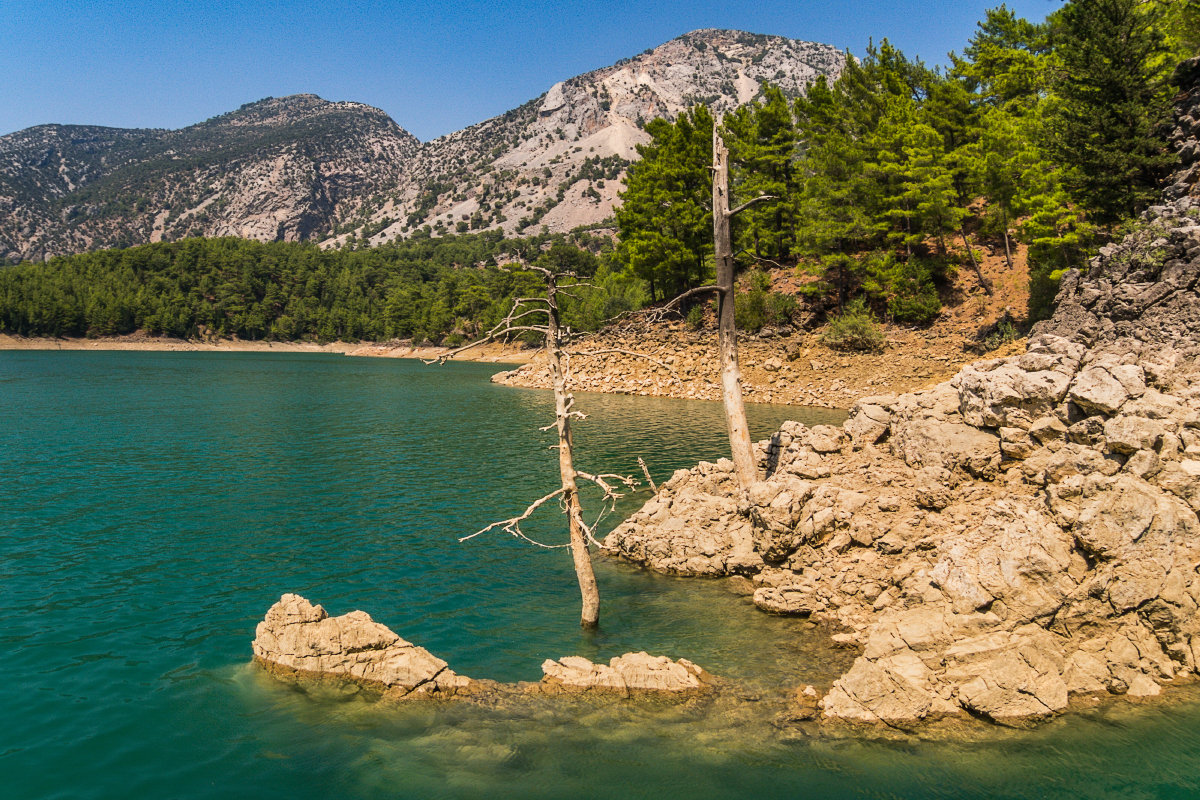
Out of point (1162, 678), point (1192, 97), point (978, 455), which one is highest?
point (1192, 97)

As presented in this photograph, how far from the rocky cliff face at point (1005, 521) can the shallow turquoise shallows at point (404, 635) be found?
2.54 ft

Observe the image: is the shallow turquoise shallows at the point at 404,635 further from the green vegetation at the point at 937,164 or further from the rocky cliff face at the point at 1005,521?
the green vegetation at the point at 937,164

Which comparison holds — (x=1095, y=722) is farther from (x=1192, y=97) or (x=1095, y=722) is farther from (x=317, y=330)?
(x=317, y=330)

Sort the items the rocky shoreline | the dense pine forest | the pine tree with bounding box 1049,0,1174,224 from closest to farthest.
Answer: the pine tree with bounding box 1049,0,1174,224 → the dense pine forest → the rocky shoreline

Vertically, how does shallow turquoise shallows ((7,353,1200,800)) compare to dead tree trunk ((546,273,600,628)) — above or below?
below

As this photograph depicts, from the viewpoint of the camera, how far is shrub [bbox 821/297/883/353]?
4600 centimetres

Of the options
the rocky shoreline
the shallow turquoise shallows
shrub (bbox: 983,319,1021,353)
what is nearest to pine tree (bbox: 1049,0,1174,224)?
the rocky shoreline

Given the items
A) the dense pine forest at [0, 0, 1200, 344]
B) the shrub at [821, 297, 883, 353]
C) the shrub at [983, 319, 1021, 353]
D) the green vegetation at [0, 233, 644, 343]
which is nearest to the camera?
the dense pine forest at [0, 0, 1200, 344]

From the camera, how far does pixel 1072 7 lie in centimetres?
2730

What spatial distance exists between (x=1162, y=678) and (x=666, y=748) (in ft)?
23.1

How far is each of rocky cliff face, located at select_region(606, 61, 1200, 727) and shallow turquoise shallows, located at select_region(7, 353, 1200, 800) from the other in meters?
0.77

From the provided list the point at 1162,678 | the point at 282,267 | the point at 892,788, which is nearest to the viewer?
the point at 892,788

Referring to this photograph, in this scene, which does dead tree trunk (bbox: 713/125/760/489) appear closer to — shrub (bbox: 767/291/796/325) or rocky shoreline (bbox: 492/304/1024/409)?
rocky shoreline (bbox: 492/304/1024/409)

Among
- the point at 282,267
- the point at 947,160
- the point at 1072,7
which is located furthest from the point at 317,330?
the point at 1072,7
